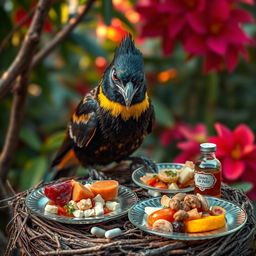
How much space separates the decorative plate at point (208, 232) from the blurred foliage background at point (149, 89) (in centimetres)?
96

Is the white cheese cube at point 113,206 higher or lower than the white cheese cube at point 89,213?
lower

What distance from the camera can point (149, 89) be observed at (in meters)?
3.08

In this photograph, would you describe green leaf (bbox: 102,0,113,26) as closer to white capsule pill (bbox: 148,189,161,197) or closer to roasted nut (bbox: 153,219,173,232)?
white capsule pill (bbox: 148,189,161,197)

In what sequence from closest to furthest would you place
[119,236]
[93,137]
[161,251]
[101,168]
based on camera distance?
[161,251] → [119,236] → [93,137] → [101,168]

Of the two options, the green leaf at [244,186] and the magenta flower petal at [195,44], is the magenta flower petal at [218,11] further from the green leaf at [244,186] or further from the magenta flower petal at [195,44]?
the green leaf at [244,186]

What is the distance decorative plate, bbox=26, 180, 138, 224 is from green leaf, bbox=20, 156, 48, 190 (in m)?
0.55

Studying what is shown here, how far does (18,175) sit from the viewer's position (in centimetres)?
272

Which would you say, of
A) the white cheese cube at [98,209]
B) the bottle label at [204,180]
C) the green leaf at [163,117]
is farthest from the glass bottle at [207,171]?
the green leaf at [163,117]

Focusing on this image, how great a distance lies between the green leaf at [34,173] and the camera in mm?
2342

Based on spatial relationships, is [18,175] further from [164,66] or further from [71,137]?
[164,66]

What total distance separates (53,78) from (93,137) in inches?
49.7

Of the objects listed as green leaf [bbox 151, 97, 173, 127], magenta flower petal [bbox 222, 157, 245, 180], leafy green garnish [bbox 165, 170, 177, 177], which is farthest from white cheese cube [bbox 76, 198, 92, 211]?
green leaf [bbox 151, 97, 173, 127]

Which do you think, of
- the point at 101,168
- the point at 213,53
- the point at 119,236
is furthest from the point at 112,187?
the point at 213,53

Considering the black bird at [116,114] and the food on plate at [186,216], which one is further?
the black bird at [116,114]
